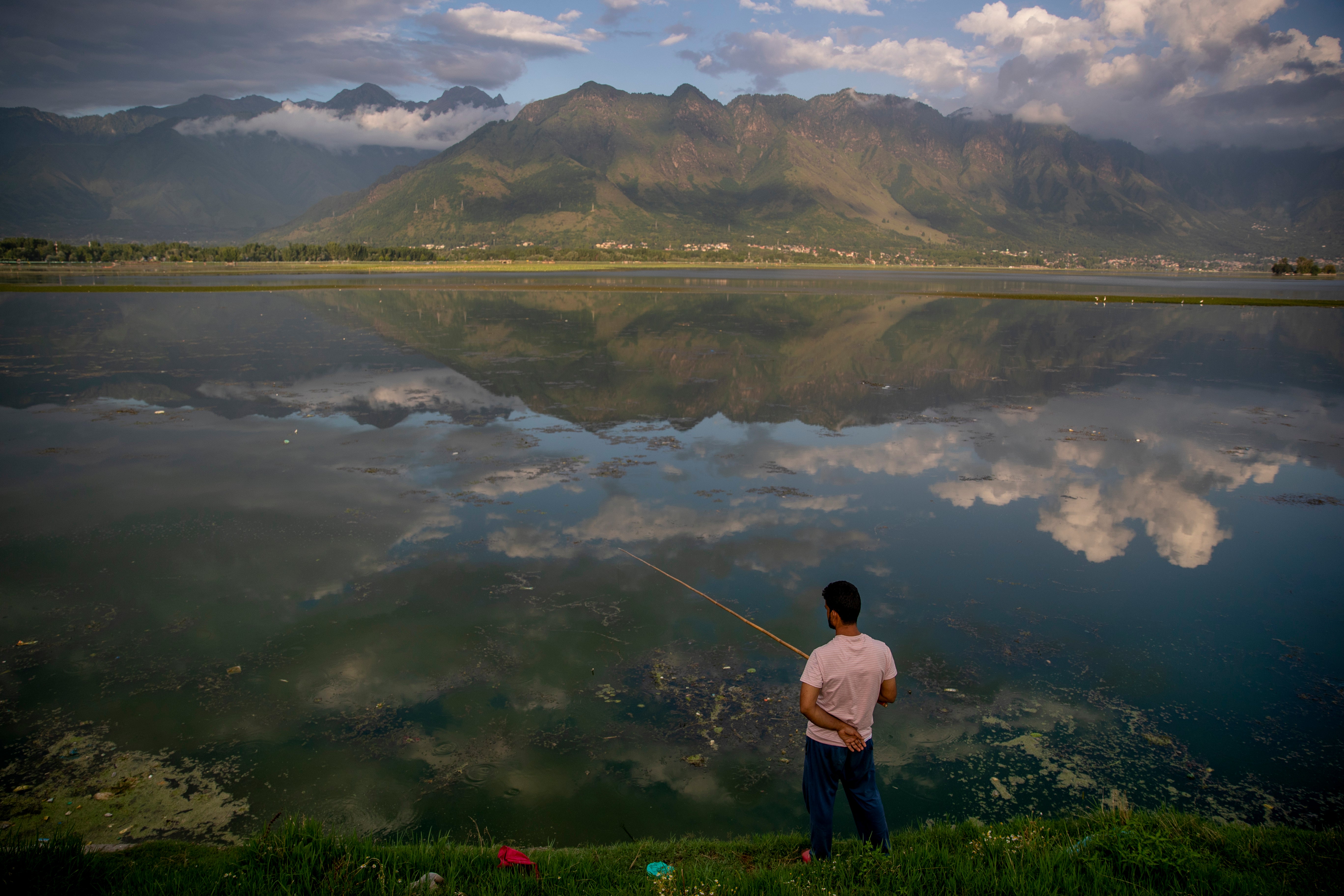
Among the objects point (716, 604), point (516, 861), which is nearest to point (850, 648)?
point (516, 861)

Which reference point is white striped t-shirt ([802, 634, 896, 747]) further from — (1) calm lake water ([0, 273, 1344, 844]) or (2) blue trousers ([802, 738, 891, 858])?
(1) calm lake water ([0, 273, 1344, 844])

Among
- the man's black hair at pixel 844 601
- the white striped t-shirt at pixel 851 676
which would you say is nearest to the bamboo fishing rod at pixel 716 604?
the white striped t-shirt at pixel 851 676

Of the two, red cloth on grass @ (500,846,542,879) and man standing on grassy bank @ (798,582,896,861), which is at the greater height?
man standing on grassy bank @ (798,582,896,861)

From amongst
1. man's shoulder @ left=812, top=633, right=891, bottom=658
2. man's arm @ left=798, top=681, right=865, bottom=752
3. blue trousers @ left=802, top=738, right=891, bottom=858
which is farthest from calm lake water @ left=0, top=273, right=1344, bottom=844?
man's shoulder @ left=812, top=633, right=891, bottom=658

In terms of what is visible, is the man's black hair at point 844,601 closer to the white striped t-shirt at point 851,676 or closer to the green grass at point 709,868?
the white striped t-shirt at point 851,676

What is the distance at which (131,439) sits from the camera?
19328 mm

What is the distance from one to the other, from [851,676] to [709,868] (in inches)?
66.9

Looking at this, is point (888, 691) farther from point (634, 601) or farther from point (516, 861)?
point (634, 601)

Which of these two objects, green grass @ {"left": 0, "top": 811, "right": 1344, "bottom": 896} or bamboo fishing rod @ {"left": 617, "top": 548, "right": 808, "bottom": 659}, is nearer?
green grass @ {"left": 0, "top": 811, "right": 1344, "bottom": 896}

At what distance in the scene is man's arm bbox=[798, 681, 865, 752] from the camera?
5.25 meters

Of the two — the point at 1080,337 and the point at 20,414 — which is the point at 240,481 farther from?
the point at 1080,337

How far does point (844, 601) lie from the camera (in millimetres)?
5230

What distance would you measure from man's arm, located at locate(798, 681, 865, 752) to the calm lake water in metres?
1.66

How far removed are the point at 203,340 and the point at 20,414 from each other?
60.3 ft
